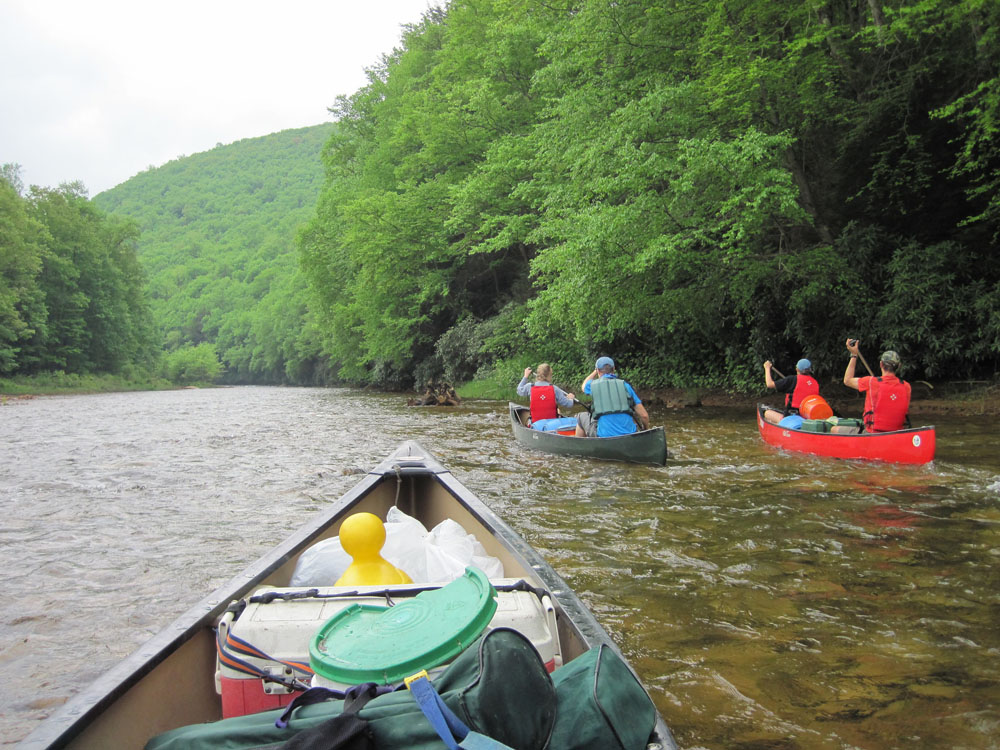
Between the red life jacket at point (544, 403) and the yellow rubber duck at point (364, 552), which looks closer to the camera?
the yellow rubber duck at point (364, 552)

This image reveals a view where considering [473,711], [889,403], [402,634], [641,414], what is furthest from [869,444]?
[473,711]

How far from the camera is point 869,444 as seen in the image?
7.54m

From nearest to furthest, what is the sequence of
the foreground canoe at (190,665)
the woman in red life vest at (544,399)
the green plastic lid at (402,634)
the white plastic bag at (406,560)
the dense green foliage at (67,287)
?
the foreground canoe at (190,665), the green plastic lid at (402,634), the white plastic bag at (406,560), the woman in red life vest at (544,399), the dense green foliage at (67,287)

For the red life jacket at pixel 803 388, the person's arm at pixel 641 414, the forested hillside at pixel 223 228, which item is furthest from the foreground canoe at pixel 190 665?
the forested hillside at pixel 223 228

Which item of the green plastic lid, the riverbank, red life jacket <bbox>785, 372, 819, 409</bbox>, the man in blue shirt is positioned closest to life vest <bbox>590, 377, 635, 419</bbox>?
the man in blue shirt

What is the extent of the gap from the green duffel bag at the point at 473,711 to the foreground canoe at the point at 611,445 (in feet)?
21.4

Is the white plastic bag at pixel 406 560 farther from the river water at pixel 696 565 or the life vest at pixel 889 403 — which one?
the life vest at pixel 889 403

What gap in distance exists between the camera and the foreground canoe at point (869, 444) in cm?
709

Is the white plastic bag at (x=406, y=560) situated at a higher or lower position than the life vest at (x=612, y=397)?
lower

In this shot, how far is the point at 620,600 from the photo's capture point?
12.2ft

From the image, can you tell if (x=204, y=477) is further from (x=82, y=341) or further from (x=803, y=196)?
(x=82, y=341)

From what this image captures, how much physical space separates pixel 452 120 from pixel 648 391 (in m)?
12.4

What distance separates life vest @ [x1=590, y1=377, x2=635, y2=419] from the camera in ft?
28.7

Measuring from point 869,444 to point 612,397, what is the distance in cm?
311
